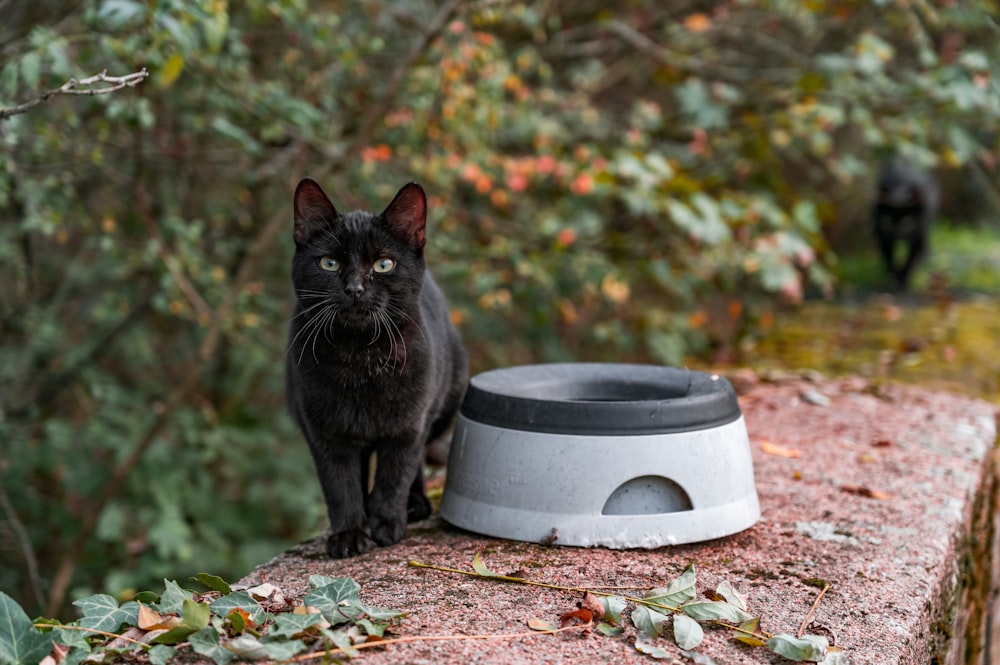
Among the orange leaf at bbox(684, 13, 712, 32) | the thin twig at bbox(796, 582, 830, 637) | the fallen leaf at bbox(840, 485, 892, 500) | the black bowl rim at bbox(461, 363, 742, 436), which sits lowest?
the fallen leaf at bbox(840, 485, 892, 500)

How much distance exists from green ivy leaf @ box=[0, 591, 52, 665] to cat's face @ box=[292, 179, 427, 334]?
88cm

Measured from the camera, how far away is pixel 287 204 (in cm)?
427

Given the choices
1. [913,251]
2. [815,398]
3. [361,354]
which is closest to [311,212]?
[361,354]

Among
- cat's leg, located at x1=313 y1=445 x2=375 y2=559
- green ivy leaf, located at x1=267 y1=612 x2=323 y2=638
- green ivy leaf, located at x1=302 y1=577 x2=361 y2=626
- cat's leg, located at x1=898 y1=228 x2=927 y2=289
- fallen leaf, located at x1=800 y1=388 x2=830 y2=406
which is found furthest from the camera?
cat's leg, located at x1=898 y1=228 x2=927 y2=289

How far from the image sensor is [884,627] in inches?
72.7

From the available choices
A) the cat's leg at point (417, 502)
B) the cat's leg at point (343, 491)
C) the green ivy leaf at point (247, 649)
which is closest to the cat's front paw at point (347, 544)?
the cat's leg at point (343, 491)

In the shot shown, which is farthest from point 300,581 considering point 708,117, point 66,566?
point 708,117

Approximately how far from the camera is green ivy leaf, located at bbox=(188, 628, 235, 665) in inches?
61.4

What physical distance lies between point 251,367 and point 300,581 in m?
2.75

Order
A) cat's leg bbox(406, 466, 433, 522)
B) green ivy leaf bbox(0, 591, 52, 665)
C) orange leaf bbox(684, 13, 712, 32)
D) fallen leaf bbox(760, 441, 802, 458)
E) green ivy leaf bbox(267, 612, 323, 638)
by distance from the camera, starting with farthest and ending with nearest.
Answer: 1. orange leaf bbox(684, 13, 712, 32)
2. fallen leaf bbox(760, 441, 802, 458)
3. cat's leg bbox(406, 466, 433, 522)
4. green ivy leaf bbox(267, 612, 323, 638)
5. green ivy leaf bbox(0, 591, 52, 665)

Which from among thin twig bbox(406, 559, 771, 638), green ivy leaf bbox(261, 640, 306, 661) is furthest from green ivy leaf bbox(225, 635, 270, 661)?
thin twig bbox(406, 559, 771, 638)

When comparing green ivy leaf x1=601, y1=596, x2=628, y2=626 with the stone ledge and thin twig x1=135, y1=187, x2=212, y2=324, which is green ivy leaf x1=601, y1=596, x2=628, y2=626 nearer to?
the stone ledge

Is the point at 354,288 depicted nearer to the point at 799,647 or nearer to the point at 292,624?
the point at 292,624

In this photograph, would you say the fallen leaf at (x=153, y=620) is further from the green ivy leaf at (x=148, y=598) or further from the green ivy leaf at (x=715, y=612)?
the green ivy leaf at (x=715, y=612)
